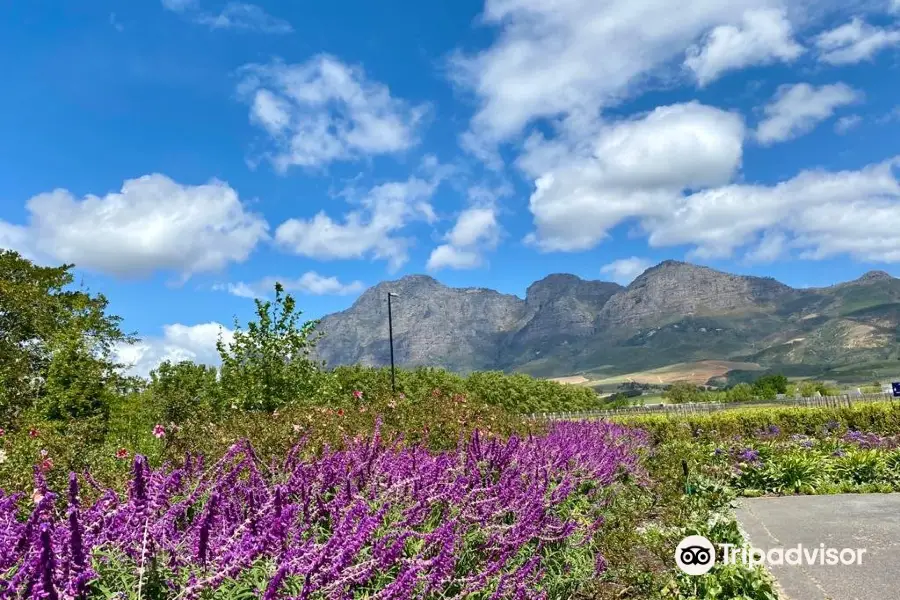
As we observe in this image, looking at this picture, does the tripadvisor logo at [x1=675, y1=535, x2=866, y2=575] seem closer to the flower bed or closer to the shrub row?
the flower bed

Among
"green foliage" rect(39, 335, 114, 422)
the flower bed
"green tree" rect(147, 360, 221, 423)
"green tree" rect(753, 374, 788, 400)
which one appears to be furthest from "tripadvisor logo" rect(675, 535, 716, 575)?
"green tree" rect(753, 374, 788, 400)

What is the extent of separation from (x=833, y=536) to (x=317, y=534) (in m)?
5.92

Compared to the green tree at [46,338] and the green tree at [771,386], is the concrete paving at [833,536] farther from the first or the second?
the green tree at [771,386]

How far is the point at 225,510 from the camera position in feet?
11.3

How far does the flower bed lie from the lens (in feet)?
7.83

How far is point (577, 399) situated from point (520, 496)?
53.5m

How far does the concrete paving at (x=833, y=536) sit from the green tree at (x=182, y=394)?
11236mm

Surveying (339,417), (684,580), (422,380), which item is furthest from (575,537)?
(422,380)

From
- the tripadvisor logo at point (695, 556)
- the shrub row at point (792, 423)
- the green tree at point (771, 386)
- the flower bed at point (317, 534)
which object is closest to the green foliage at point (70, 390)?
the flower bed at point (317, 534)

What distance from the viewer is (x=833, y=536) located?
6.69m

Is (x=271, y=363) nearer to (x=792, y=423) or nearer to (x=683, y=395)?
(x=792, y=423)

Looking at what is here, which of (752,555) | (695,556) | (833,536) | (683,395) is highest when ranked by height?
(695,556)

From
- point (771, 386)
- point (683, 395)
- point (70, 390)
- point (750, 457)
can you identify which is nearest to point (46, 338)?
point (70, 390)

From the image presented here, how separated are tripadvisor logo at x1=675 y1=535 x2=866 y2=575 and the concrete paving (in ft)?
0.26
